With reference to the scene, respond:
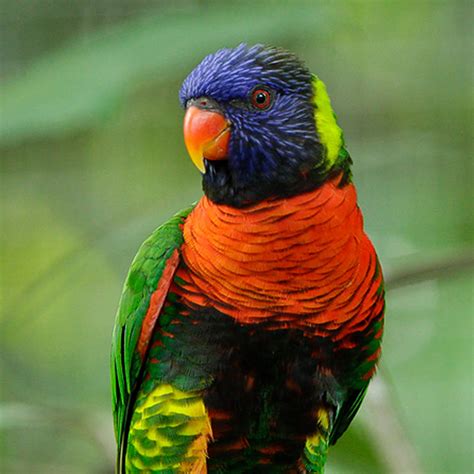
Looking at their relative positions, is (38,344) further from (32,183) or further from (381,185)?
(381,185)

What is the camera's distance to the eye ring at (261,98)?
1.26m

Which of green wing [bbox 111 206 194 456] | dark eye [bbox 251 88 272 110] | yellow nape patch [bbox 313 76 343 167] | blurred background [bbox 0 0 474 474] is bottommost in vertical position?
blurred background [bbox 0 0 474 474]

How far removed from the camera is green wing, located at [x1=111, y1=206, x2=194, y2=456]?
1290 millimetres

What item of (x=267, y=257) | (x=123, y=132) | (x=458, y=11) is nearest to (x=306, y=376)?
(x=267, y=257)

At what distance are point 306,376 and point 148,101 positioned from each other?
1.72 m

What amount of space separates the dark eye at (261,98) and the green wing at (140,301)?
23 centimetres

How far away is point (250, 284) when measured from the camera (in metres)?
1.24

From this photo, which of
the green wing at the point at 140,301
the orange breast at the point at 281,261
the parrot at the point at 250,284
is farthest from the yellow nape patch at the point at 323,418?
the green wing at the point at 140,301

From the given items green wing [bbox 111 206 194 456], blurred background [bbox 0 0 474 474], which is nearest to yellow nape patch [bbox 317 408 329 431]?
green wing [bbox 111 206 194 456]

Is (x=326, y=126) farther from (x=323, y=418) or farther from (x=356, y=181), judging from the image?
(x=356, y=181)

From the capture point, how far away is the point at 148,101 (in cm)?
282

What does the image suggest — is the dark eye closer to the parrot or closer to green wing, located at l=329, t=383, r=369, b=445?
the parrot

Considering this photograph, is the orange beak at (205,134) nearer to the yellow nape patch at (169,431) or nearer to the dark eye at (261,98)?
the dark eye at (261,98)

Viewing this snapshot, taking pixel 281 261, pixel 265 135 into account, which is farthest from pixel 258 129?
pixel 281 261
